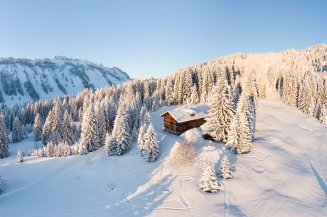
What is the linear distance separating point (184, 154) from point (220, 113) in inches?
473

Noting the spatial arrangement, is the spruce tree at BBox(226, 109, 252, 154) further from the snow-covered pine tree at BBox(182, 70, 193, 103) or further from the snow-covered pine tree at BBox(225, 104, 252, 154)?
the snow-covered pine tree at BBox(182, 70, 193, 103)

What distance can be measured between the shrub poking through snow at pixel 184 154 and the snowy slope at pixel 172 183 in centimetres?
123

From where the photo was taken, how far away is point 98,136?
7044cm

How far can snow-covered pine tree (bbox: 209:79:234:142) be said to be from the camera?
55031mm

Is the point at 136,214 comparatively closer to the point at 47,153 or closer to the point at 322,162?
the point at 322,162

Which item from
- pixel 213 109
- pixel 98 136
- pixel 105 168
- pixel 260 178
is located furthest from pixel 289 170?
pixel 98 136

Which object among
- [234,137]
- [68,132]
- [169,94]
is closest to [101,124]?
[68,132]

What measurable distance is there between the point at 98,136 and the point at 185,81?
42.5 metres

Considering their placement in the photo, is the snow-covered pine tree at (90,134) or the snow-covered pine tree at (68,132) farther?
the snow-covered pine tree at (68,132)

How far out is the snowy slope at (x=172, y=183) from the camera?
3338 centimetres

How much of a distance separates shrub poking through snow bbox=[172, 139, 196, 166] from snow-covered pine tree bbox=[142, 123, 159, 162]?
347 cm

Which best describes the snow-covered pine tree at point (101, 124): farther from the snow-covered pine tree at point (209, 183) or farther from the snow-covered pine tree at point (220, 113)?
the snow-covered pine tree at point (209, 183)

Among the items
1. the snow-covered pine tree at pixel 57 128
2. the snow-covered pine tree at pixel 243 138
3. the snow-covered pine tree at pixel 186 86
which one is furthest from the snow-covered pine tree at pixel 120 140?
the snow-covered pine tree at pixel 186 86

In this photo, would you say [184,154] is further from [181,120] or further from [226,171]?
[181,120]
